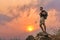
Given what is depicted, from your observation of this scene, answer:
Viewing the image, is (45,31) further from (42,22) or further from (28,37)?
(28,37)

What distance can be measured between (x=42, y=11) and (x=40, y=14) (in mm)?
474

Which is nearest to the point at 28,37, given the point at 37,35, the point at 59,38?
the point at 59,38

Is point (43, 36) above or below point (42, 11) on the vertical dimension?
below

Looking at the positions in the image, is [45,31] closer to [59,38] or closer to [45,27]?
[45,27]

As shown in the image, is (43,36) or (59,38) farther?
(59,38)

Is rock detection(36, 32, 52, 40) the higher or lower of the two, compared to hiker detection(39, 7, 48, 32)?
lower

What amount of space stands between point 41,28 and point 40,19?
1155 mm

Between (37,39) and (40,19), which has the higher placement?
(40,19)

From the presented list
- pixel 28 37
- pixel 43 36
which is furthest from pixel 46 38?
pixel 28 37

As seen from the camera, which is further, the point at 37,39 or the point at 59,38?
the point at 59,38

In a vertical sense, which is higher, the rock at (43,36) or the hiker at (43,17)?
the hiker at (43,17)

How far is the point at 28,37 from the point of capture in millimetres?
41312

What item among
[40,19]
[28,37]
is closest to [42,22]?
[40,19]

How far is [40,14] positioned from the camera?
33.5 m
